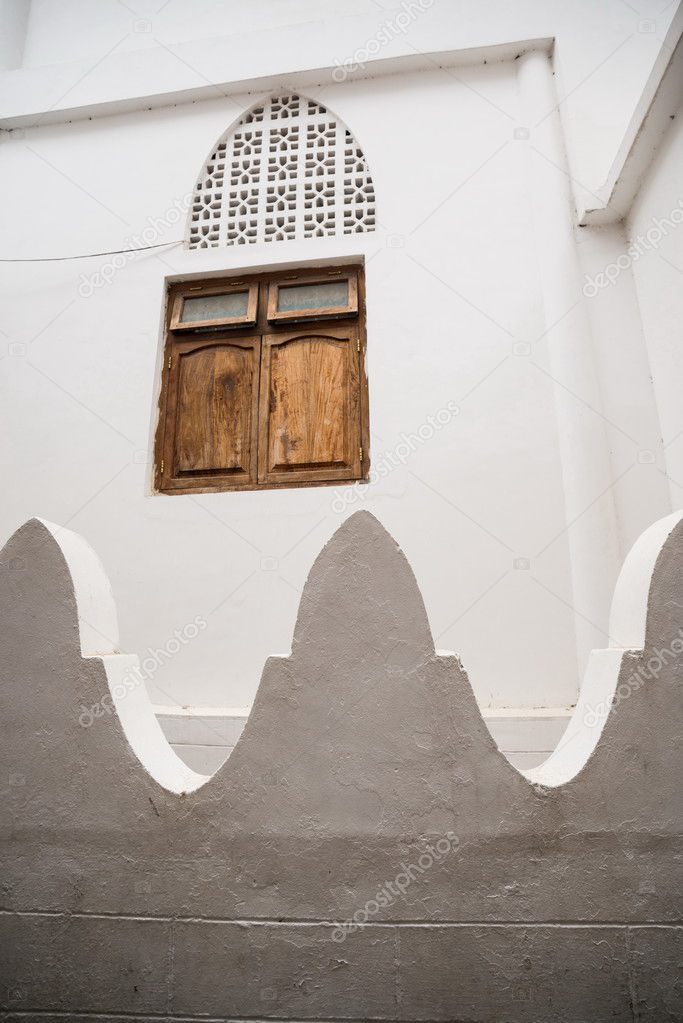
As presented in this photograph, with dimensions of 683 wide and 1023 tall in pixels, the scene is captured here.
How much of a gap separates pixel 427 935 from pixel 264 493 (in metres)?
3.19

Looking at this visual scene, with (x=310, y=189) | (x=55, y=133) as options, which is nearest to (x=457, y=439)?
(x=310, y=189)

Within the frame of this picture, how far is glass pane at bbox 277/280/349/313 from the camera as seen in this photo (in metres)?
5.02

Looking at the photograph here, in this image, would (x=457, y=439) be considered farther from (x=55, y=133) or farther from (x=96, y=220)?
(x=55, y=133)

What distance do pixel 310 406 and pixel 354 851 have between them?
3.51 meters

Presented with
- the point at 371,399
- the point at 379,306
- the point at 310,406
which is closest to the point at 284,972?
the point at 371,399

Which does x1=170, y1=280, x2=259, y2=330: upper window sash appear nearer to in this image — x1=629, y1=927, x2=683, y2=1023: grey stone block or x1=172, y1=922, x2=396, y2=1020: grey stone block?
x1=172, y1=922, x2=396, y2=1020: grey stone block

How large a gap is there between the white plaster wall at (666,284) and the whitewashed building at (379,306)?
0.08ft

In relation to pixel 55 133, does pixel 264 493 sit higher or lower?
Result: lower

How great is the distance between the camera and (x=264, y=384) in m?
4.92

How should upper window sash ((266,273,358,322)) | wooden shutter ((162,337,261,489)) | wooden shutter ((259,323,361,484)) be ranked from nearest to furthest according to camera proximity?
wooden shutter ((259,323,361,484)), wooden shutter ((162,337,261,489)), upper window sash ((266,273,358,322))

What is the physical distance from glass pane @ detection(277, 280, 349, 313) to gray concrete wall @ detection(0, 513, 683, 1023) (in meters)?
3.54

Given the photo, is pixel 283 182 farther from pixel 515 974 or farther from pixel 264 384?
pixel 515 974

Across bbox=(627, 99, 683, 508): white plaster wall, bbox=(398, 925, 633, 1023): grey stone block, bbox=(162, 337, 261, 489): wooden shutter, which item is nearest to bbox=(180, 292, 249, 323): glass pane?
bbox=(162, 337, 261, 489): wooden shutter

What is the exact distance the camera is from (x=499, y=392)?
177 inches
